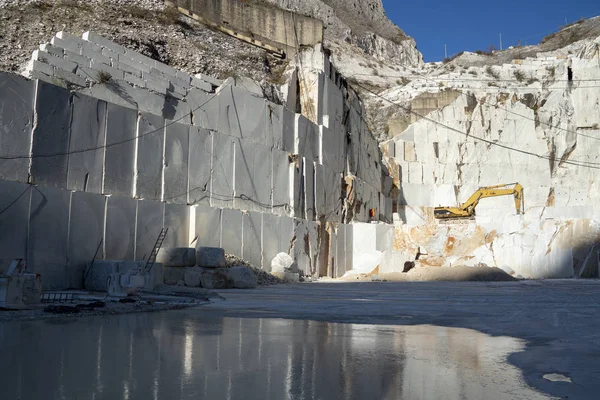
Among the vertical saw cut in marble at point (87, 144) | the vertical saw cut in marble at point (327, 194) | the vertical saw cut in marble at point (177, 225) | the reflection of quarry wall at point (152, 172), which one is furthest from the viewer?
the vertical saw cut in marble at point (327, 194)

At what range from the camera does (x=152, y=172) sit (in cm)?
1662

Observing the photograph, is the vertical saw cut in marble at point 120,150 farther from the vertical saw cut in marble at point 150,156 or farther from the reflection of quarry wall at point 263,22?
the reflection of quarry wall at point 263,22

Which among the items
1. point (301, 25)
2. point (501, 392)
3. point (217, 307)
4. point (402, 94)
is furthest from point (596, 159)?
point (501, 392)

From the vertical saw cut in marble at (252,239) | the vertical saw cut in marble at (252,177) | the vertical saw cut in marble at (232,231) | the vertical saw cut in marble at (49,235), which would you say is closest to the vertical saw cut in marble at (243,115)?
the vertical saw cut in marble at (252,177)

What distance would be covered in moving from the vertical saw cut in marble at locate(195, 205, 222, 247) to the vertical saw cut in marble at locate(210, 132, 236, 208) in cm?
70

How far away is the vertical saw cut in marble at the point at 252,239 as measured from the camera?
1970 cm

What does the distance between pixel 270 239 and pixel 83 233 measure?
8.37m

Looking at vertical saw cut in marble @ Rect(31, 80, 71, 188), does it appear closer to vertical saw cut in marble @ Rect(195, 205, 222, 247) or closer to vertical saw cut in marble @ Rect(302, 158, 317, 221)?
vertical saw cut in marble @ Rect(195, 205, 222, 247)

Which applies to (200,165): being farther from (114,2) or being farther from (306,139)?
(114,2)

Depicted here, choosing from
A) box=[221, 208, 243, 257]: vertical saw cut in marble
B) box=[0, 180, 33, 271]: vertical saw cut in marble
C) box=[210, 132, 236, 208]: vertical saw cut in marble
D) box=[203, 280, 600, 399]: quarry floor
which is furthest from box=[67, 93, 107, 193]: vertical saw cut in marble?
box=[203, 280, 600, 399]: quarry floor

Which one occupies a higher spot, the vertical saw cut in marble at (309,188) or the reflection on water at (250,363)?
the vertical saw cut in marble at (309,188)

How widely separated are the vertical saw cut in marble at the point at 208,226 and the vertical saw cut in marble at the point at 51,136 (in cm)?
491

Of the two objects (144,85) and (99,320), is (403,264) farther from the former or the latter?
(99,320)

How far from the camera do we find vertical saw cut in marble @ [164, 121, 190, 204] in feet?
56.6
